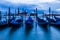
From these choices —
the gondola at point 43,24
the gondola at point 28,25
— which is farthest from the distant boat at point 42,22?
the gondola at point 28,25

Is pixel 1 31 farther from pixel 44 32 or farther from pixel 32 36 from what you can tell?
pixel 44 32

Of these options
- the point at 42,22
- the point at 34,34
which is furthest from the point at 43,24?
the point at 34,34

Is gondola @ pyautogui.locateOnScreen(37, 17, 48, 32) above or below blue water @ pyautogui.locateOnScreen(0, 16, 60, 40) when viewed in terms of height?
above

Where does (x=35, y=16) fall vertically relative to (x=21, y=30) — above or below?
above

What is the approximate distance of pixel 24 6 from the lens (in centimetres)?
199

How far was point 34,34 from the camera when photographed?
1.94 m

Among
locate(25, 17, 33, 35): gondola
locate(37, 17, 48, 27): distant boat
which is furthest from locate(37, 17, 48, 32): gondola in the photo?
locate(25, 17, 33, 35): gondola

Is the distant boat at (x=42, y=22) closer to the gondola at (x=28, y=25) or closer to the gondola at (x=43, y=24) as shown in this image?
the gondola at (x=43, y=24)

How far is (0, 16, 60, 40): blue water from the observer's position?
6.30 ft

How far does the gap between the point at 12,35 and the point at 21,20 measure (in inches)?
10.7

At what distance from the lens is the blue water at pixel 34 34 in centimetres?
192

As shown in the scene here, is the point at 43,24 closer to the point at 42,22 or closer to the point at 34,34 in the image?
the point at 42,22

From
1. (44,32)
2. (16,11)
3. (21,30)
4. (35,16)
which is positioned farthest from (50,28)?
(16,11)

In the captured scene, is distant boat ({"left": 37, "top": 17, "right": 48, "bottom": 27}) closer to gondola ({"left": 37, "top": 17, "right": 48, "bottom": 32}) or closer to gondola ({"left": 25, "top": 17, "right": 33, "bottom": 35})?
gondola ({"left": 37, "top": 17, "right": 48, "bottom": 32})
